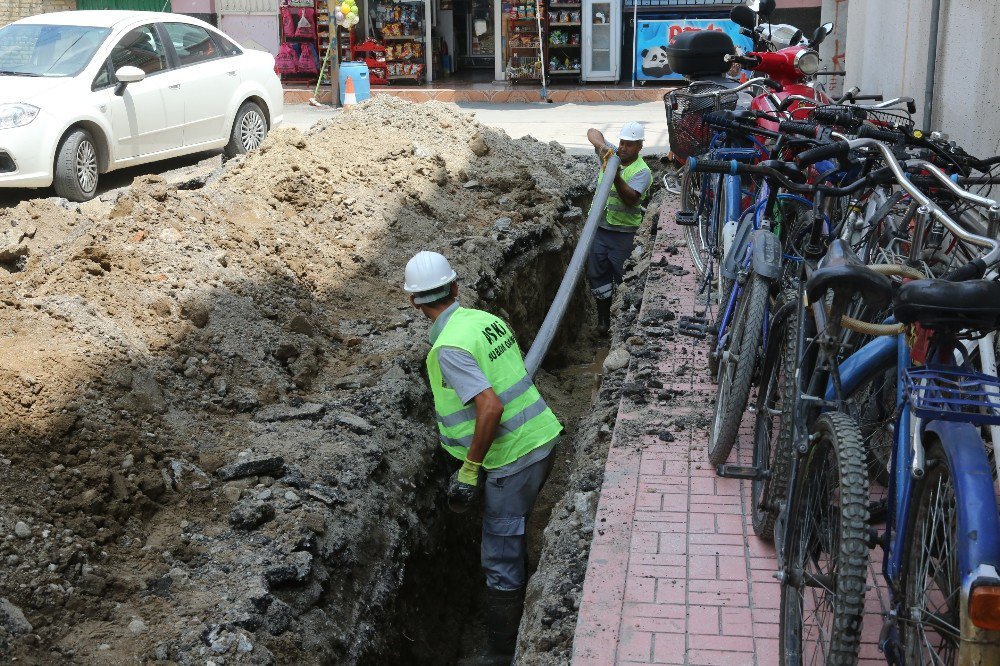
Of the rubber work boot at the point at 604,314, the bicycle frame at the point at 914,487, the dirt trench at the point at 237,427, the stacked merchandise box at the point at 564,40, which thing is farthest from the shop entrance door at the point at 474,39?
the bicycle frame at the point at 914,487

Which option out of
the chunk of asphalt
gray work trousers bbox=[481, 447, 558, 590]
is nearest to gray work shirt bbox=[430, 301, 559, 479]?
gray work trousers bbox=[481, 447, 558, 590]

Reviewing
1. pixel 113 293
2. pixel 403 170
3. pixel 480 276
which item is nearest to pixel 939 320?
pixel 113 293

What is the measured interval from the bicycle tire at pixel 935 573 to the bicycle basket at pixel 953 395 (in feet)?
0.36

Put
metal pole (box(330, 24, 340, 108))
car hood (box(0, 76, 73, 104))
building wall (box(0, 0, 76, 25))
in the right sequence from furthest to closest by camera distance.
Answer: building wall (box(0, 0, 76, 25))
metal pole (box(330, 24, 340, 108))
car hood (box(0, 76, 73, 104))

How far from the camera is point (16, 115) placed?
33.1ft

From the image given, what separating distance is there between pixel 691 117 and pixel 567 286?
1867 mm

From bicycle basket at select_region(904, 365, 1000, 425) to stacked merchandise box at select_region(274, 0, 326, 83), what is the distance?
21036 millimetres

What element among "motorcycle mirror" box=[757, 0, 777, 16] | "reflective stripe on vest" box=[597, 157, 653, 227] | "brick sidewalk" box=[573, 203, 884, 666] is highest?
"motorcycle mirror" box=[757, 0, 777, 16]

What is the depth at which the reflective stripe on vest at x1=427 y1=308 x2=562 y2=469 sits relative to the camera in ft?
17.2

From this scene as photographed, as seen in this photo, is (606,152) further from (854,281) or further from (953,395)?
(953,395)

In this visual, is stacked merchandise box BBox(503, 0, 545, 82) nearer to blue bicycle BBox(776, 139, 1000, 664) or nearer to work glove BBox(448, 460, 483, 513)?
work glove BBox(448, 460, 483, 513)

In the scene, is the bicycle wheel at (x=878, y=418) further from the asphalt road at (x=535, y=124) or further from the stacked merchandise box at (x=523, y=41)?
the stacked merchandise box at (x=523, y=41)

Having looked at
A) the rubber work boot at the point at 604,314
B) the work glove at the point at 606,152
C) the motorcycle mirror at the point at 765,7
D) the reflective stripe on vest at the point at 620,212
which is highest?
the motorcycle mirror at the point at 765,7

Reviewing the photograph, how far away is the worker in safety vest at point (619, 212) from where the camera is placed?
31.1ft
